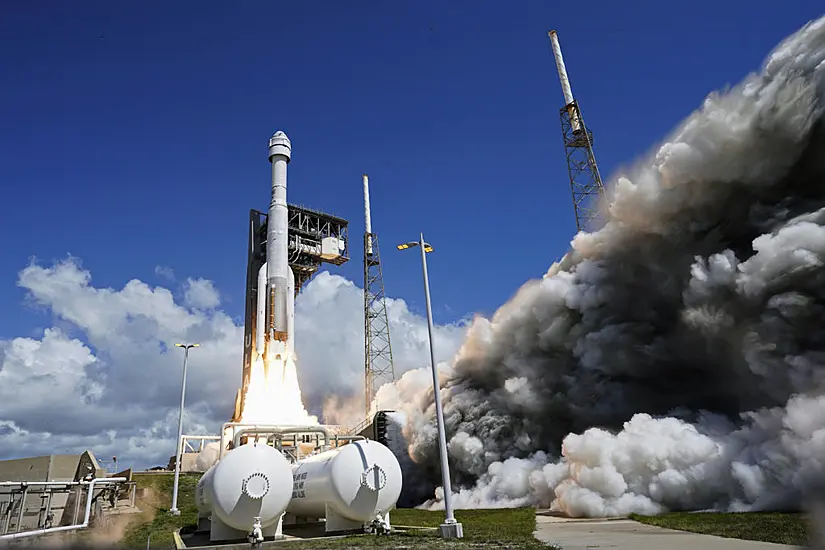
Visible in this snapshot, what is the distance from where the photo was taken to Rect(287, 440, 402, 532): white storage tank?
22.3 metres

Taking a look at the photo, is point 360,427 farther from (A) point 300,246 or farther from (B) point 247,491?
(B) point 247,491

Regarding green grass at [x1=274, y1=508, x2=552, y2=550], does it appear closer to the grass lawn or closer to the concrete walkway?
the grass lawn

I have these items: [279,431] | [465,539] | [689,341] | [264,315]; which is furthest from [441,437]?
[264,315]

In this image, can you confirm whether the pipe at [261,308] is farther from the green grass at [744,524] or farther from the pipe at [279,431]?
the green grass at [744,524]

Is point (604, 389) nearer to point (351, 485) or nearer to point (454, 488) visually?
point (454, 488)

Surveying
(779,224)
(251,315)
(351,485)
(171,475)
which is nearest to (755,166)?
(779,224)

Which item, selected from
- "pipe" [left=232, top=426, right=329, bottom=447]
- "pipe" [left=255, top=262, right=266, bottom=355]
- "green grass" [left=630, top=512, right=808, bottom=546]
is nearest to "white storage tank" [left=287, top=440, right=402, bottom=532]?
"pipe" [left=232, top=426, right=329, bottom=447]

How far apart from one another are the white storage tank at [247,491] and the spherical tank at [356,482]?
1.55m

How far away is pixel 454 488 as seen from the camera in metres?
44.5

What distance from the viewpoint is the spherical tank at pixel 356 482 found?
2231 centimetres

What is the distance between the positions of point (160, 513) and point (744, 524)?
111 ft

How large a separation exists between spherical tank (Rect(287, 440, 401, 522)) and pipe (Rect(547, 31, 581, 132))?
1497 inches

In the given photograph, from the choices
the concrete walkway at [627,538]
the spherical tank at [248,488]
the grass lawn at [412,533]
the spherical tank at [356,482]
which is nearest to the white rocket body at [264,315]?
the grass lawn at [412,533]

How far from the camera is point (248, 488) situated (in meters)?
21.3
